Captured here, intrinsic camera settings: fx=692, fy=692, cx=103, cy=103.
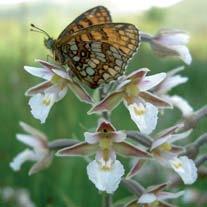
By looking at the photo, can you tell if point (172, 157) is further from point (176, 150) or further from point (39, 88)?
point (39, 88)

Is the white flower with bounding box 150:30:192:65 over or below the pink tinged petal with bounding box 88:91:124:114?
over

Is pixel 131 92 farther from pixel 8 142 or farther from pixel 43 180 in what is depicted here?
pixel 8 142

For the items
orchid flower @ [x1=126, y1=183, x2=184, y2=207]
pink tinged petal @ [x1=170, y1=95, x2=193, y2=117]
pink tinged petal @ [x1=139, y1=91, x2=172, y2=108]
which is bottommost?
orchid flower @ [x1=126, y1=183, x2=184, y2=207]

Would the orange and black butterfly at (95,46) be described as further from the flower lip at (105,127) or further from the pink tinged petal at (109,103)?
the flower lip at (105,127)

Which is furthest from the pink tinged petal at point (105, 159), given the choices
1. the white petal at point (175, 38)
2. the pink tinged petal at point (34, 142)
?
the white petal at point (175, 38)

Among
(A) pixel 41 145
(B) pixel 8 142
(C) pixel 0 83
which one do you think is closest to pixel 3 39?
(C) pixel 0 83

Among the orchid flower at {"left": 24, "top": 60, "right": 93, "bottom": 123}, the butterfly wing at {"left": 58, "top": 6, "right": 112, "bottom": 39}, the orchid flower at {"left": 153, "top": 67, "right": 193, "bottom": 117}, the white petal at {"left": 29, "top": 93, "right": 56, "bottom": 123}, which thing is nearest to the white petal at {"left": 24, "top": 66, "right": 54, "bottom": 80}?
the orchid flower at {"left": 24, "top": 60, "right": 93, "bottom": 123}

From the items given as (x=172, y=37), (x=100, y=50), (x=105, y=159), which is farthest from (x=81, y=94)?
(x=172, y=37)

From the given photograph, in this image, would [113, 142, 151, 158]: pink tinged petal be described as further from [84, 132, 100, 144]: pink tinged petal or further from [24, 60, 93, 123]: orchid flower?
[24, 60, 93, 123]: orchid flower
